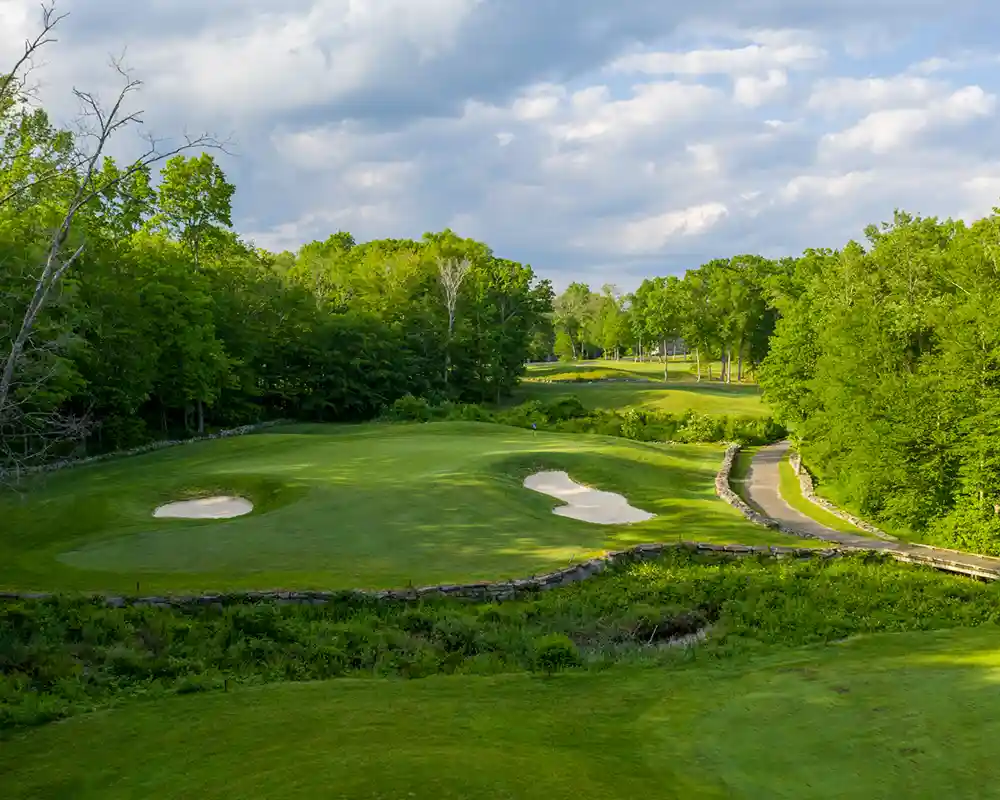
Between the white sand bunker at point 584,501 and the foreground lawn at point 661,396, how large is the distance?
30.1 m

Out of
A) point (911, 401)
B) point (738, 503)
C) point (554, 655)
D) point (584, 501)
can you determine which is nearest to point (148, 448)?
point (584, 501)

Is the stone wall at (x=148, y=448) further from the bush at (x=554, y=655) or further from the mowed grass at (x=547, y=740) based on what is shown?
the mowed grass at (x=547, y=740)

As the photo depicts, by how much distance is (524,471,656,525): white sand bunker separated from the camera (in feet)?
92.4

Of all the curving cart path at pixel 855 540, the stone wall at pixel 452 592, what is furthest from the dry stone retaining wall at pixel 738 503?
the stone wall at pixel 452 592

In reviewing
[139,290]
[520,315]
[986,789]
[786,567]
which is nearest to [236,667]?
[986,789]

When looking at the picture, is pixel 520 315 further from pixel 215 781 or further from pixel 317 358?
pixel 215 781

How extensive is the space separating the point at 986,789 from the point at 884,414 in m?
24.3

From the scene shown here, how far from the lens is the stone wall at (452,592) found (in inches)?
644

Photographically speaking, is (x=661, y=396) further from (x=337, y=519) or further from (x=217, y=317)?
(x=337, y=519)

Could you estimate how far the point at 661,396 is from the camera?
67.4 m

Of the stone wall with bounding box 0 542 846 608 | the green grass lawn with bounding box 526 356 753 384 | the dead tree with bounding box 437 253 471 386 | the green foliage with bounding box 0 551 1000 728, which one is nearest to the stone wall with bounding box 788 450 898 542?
the stone wall with bounding box 0 542 846 608

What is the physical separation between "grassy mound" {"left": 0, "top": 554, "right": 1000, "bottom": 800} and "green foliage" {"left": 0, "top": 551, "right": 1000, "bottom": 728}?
4.3 inches

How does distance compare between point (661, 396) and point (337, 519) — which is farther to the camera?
point (661, 396)

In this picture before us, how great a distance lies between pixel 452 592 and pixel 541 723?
8739mm
